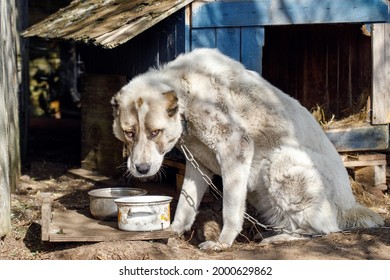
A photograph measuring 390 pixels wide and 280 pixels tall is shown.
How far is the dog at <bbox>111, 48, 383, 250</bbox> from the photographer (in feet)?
22.4

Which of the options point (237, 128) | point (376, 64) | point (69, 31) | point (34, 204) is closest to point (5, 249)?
point (34, 204)

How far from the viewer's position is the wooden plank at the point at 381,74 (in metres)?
8.57

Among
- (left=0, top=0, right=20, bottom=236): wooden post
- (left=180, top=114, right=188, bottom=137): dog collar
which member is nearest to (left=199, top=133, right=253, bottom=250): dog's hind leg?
(left=180, top=114, right=188, bottom=137): dog collar

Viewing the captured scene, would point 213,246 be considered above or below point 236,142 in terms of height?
below

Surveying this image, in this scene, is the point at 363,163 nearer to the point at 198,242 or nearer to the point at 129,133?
the point at 198,242

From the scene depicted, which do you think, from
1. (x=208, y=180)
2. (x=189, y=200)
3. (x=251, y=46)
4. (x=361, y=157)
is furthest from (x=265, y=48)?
(x=189, y=200)

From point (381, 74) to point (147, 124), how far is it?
10.5 ft

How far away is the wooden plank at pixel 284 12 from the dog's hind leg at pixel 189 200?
61.1 inches

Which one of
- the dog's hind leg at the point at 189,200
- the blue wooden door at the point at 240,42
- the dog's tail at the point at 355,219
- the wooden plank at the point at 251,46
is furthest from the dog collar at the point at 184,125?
the dog's tail at the point at 355,219

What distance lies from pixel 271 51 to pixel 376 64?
7.78 ft

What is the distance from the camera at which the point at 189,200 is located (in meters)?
7.41

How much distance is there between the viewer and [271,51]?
1078 cm

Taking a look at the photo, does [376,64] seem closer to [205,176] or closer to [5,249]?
[205,176]

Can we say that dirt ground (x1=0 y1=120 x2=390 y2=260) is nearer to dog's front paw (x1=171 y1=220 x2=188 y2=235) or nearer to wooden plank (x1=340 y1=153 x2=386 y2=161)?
dog's front paw (x1=171 y1=220 x2=188 y2=235)
